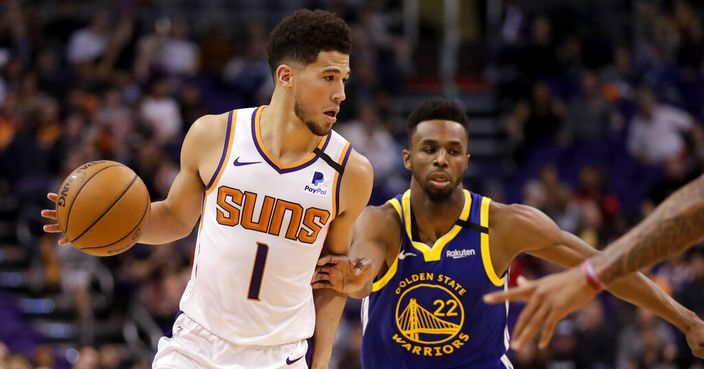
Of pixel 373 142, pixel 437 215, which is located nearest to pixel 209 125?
pixel 437 215

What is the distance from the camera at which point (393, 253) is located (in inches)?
244

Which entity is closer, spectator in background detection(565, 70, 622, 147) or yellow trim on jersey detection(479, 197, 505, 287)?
yellow trim on jersey detection(479, 197, 505, 287)

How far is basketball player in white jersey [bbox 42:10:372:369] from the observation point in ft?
17.1

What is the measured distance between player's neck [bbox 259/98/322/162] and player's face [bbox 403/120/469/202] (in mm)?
973

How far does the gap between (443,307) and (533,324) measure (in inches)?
92.2

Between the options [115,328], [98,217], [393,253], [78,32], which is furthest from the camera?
[78,32]

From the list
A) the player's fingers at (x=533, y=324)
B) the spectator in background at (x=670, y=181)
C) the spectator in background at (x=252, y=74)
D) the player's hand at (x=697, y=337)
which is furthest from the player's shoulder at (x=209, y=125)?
the spectator in background at (x=252, y=74)

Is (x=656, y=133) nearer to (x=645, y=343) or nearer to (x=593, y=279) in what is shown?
(x=645, y=343)

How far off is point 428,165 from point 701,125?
1033 cm

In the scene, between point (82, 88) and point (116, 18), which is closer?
point (82, 88)

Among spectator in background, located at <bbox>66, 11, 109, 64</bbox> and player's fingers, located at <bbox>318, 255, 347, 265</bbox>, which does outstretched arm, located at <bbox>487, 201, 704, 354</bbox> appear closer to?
player's fingers, located at <bbox>318, 255, 347, 265</bbox>

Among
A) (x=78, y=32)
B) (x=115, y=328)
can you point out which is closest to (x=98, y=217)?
(x=115, y=328)

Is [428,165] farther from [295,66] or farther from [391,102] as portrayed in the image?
[391,102]

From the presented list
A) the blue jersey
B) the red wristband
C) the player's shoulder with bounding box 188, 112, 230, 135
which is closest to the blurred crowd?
the blue jersey
